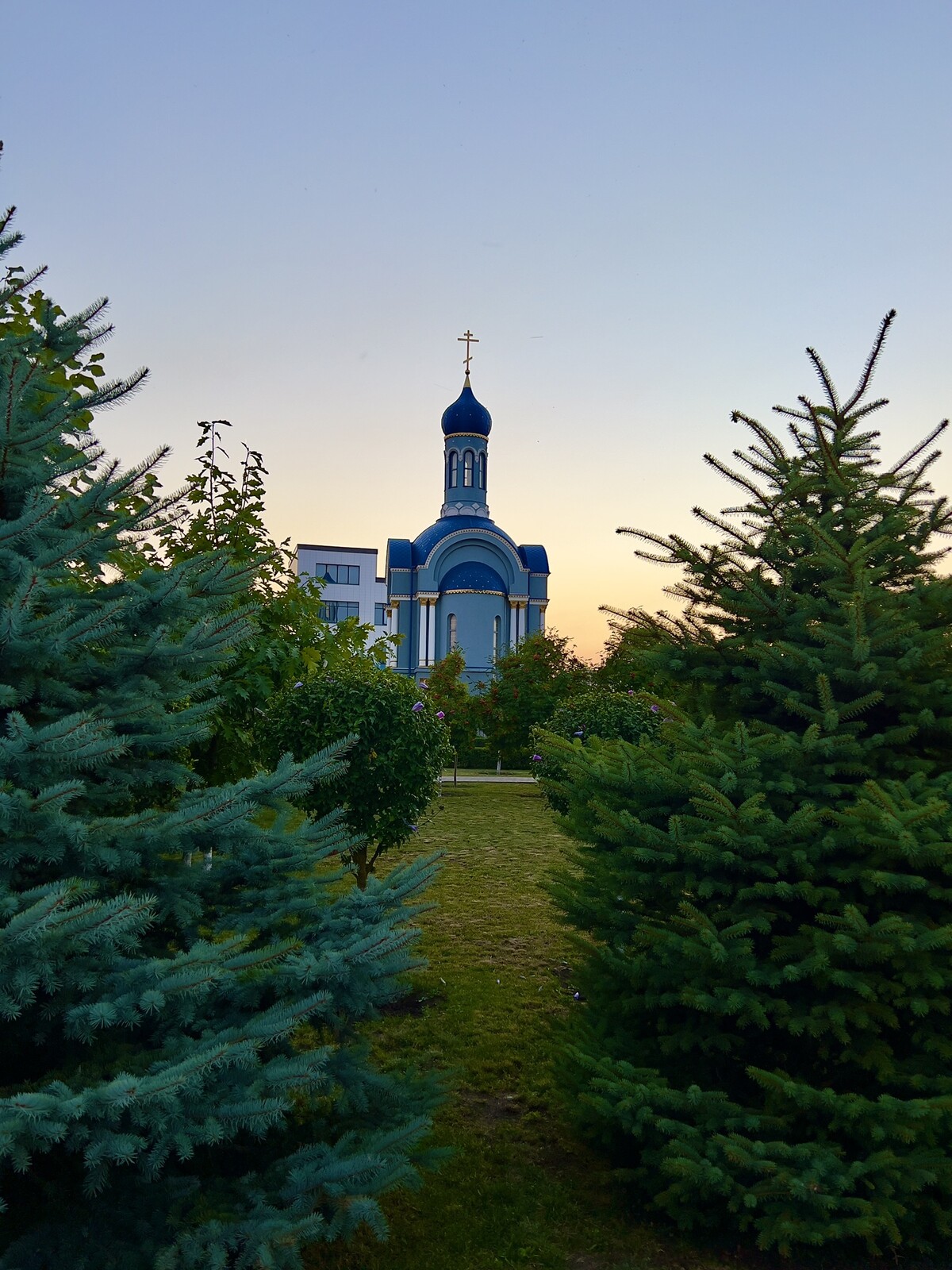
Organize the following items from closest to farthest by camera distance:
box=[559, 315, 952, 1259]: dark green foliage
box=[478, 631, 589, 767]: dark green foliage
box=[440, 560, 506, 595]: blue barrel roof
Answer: box=[559, 315, 952, 1259]: dark green foliage, box=[478, 631, 589, 767]: dark green foliage, box=[440, 560, 506, 595]: blue barrel roof

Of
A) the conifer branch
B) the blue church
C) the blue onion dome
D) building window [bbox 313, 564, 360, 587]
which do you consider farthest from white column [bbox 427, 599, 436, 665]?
the conifer branch

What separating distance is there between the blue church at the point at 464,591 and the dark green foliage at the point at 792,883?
A: 36136 mm

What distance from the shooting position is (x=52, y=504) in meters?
3.07

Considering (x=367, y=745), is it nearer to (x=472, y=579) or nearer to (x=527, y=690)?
(x=527, y=690)

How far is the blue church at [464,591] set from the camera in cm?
4159

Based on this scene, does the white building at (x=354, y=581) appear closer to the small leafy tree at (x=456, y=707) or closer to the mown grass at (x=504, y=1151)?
the small leafy tree at (x=456, y=707)

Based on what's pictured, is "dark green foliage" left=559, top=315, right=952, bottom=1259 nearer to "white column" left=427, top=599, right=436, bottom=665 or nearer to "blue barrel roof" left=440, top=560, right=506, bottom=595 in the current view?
"white column" left=427, top=599, right=436, bottom=665

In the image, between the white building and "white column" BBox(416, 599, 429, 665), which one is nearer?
"white column" BBox(416, 599, 429, 665)

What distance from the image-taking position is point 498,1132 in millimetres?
4430

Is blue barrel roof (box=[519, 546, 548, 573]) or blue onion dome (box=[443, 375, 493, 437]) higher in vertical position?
blue onion dome (box=[443, 375, 493, 437])

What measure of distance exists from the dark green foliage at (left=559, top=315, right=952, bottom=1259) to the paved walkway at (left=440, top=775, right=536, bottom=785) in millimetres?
20221

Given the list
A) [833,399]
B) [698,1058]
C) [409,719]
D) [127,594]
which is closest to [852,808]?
[698,1058]

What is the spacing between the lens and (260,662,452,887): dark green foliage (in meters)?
7.22

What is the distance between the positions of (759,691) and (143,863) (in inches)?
114
